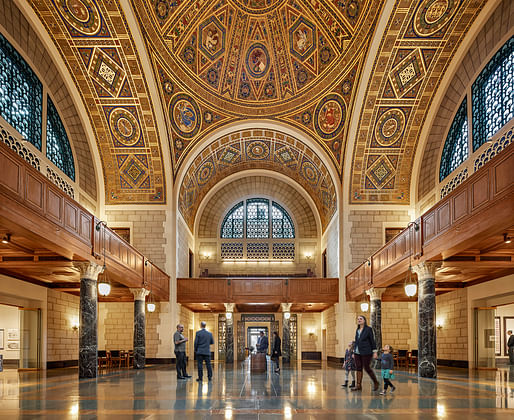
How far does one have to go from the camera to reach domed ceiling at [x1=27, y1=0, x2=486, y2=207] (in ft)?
59.2

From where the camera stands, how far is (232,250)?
3038 cm

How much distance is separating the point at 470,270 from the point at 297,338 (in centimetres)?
1581

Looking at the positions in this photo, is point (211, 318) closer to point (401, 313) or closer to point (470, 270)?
point (401, 313)

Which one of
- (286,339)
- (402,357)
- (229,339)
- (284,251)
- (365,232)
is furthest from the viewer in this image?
(284,251)

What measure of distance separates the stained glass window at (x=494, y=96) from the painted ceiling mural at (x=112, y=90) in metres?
11.6

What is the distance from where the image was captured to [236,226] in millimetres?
30594

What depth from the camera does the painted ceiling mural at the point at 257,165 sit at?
81.0 feet

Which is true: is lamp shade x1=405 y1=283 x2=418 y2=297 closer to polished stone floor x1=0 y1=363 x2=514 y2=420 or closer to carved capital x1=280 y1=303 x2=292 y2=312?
polished stone floor x1=0 y1=363 x2=514 y2=420

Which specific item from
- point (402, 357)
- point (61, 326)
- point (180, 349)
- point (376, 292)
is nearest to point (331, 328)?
point (402, 357)

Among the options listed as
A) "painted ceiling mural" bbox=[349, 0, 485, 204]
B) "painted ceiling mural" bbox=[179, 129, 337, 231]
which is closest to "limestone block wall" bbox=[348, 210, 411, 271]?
"painted ceiling mural" bbox=[349, 0, 485, 204]

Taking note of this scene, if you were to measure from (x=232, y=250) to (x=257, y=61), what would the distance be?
11765 mm

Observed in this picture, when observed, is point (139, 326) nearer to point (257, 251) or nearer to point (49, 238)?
point (49, 238)

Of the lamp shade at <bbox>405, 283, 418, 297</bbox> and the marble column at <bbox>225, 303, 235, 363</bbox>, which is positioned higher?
the lamp shade at <bbox>405, 283, 418, 297</bbox>

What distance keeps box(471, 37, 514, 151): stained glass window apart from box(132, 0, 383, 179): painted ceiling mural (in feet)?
13.4
